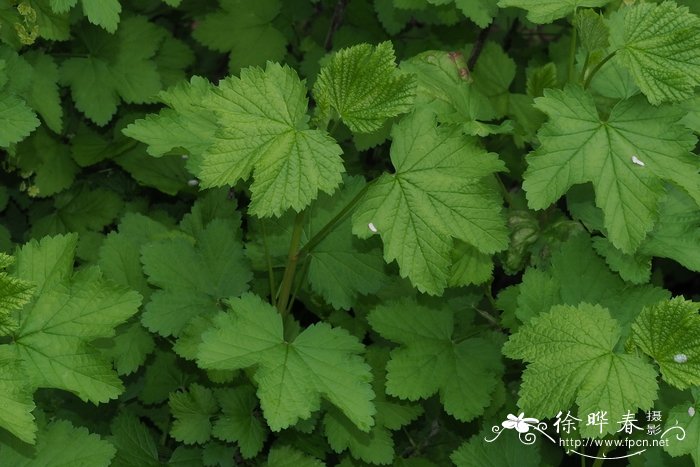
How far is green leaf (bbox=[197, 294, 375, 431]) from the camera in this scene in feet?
7.36

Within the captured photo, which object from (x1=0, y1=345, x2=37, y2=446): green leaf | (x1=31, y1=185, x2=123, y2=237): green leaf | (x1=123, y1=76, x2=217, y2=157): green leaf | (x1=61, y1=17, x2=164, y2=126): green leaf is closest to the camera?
(x1=0, y1=345, x2=37, y2=446): green leaf

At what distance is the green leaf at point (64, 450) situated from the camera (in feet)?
7.91

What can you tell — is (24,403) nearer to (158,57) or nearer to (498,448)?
(498,448)

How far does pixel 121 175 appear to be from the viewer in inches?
150

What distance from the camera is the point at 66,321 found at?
233 cm

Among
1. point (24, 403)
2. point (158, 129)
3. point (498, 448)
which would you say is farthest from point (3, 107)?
point (498, 448)

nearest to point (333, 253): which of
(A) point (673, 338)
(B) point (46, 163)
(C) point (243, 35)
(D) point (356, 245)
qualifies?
(D) point (356, 245)

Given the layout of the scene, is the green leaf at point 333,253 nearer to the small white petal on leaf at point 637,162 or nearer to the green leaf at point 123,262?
the green leaf at point 123,262

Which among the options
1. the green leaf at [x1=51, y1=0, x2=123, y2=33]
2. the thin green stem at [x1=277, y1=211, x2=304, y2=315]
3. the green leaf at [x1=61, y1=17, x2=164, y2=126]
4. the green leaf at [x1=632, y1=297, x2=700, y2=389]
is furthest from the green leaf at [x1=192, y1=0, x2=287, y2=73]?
the green leaf at [x1=632, y1=297, x2=700, y2=389]

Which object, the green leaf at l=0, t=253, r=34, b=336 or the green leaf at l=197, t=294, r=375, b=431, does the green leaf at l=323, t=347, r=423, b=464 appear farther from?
the green leaf at l=0, t=253, r=34, b=336

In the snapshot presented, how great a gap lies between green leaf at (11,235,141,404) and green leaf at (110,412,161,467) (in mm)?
533

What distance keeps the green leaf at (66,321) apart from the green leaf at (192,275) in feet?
0.87

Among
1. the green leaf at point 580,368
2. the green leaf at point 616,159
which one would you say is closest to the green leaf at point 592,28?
the green leaf at point 616,159

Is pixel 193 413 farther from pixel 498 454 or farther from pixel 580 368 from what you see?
pixel 580 368
